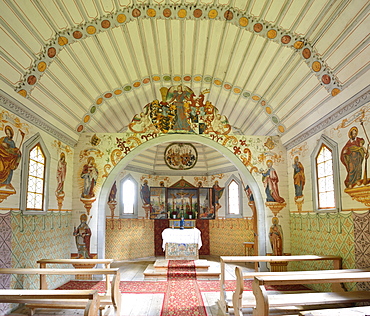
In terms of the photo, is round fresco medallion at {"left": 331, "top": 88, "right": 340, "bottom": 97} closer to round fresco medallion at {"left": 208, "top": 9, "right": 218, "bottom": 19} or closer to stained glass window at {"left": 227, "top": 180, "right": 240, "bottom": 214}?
round fresco medallion at {"left": 208, "top": 9, "right": 218, "bottom": 19}

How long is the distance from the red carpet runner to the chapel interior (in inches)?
12.0

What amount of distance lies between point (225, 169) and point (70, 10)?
11435mm

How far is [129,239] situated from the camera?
15.6m

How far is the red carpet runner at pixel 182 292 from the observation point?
7457 mm

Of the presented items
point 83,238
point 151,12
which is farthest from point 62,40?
point 83,238

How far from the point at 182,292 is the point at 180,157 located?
934 centimetres

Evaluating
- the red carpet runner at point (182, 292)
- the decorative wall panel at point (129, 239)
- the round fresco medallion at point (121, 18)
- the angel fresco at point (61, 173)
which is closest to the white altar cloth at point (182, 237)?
the red carpet runner at point (182, 292)

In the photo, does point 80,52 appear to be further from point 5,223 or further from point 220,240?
point 220,240

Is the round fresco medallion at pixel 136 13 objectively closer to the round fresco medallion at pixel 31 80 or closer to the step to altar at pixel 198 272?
the round fresco medallion at pixel 31 80

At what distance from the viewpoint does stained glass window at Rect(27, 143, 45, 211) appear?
8.73 meters

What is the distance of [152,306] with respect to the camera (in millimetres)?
7809

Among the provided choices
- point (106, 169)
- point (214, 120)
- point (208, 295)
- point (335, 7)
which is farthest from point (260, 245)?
point (335, 7)

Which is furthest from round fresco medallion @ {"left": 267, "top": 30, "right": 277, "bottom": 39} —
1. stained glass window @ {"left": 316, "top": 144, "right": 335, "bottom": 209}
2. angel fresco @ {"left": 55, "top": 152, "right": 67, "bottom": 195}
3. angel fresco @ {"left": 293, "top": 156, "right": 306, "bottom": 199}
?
angel fresco @ {"left": 55, "top": 152, "right": 67, "bottom": 195}

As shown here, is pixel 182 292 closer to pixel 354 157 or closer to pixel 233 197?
pixel 354 157
